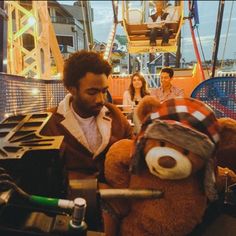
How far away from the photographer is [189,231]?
3.00 feet

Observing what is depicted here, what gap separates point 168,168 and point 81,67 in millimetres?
617

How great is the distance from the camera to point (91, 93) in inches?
48.3

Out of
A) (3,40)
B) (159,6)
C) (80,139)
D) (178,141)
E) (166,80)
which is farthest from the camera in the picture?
(159,6)

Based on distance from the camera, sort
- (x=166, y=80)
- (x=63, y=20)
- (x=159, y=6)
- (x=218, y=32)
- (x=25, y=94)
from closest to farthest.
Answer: (x=25, y=94), (x=166, y=80), (x=218, y=32), (x=159, y=6), (x=63, y=20)

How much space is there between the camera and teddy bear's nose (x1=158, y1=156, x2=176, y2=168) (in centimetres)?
81

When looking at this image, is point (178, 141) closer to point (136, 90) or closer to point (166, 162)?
point (166, 162)

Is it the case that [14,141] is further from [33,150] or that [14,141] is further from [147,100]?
[147,100]

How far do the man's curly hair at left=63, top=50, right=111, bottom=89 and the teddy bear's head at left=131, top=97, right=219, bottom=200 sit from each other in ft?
1.40

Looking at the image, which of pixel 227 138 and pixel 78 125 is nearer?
pixel 227 138

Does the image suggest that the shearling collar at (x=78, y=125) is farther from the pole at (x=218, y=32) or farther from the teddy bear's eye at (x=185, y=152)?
the pole at (x=218, y=32)

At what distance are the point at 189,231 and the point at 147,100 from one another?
1.36ft

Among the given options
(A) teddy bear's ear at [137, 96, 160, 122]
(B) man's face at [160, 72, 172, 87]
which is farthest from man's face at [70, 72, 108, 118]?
(B) man's face at [160, 72, 172, 87]

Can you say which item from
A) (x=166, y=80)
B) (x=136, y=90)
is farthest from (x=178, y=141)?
(x=136, y=90)

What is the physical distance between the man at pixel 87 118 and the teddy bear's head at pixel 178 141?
315 millimetres
